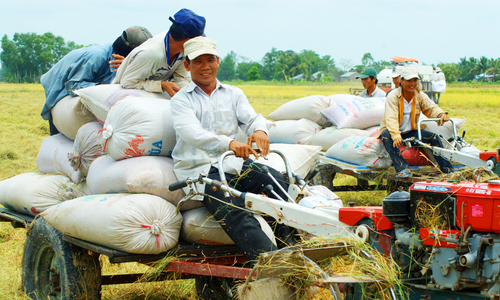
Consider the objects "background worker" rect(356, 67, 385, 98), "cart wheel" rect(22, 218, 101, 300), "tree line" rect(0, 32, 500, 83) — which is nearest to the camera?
"cart wheel" rect(22, 218, 101, 300)

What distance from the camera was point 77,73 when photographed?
4.98 metres

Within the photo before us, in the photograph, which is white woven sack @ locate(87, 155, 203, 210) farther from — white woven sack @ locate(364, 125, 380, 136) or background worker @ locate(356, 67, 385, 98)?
background worker @ locate(356, 67, 385, 98)

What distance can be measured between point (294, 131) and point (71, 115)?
3648mm

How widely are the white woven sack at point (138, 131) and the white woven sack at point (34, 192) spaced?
2.44ft

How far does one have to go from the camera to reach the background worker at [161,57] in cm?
411

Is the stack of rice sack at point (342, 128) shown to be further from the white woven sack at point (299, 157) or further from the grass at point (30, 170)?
the white woven sack at point (299, 157)

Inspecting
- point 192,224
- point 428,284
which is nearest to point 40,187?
point 192,224

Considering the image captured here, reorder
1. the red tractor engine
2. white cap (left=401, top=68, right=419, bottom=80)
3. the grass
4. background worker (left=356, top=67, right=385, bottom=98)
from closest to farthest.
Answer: the red tractor engine → the grass → white cap (left=401, top=68, right=419, bottom=80) → background worker (left=356, top=67, right=385, bottom=98)

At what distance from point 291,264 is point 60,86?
3598 millimetres

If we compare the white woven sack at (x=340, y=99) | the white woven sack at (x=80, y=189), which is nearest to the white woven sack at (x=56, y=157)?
the white woven sack at (x=80, y=189)

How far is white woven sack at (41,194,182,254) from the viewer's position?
10.1 ft

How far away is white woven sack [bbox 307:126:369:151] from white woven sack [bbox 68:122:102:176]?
12.2ft

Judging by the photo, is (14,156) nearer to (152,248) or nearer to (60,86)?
(60,86)

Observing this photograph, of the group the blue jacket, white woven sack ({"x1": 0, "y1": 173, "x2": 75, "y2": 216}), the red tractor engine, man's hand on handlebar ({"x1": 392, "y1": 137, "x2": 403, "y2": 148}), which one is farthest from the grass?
the red tractor engine
